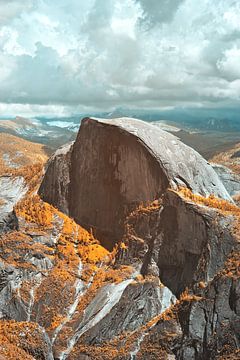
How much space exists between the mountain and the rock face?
0.29ft

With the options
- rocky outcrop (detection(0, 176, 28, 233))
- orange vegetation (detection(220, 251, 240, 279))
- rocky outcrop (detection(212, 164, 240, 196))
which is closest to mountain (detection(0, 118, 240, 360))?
orange vegetation (detection(220, 251, 240, 279))

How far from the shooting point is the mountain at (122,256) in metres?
24.8

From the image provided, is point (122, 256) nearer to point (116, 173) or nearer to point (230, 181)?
point (116, 173)

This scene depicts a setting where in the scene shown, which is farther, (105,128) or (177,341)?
(105,128)

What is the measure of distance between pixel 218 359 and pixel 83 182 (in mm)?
17933

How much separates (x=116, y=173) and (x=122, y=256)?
6462 millimetres

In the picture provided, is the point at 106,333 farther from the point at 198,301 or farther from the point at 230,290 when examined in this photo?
the point at 230,290

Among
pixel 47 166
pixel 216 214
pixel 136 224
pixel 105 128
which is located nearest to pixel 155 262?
pixel 136 224

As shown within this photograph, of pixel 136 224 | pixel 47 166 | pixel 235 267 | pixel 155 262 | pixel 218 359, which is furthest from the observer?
pixel 47 166

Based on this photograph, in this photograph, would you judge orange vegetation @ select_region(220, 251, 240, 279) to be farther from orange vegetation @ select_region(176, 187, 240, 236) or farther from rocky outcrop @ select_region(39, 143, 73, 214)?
rocky outcrop @ select_region(39, 143, 73, 214)

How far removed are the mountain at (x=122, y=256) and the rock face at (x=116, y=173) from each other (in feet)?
0.29

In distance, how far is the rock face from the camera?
3130 cm

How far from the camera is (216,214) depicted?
87.5 ft

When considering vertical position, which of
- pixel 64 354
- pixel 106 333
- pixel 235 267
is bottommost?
pixel 64 354
